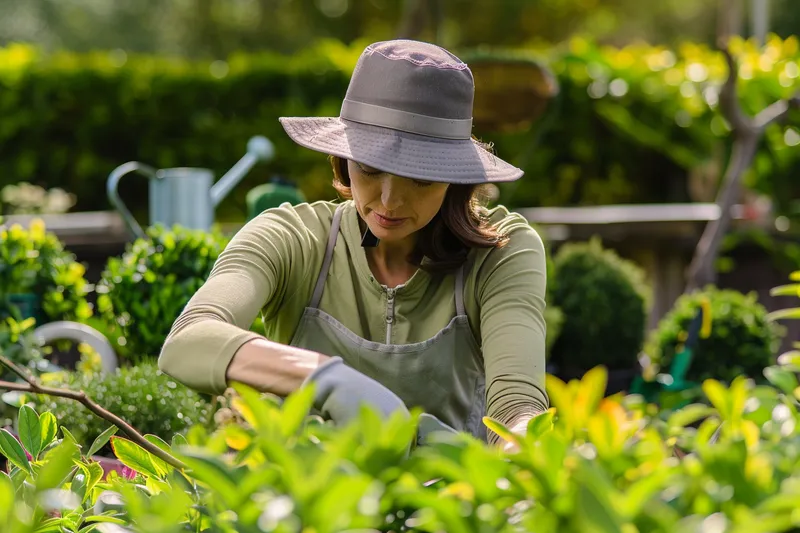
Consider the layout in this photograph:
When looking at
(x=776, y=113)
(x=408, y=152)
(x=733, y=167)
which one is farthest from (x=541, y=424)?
(x=776, y=113)

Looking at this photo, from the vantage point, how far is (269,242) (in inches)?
82.2

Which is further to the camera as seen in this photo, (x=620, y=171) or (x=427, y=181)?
(x=620, y=171)

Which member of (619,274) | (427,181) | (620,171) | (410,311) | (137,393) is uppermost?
(427,181)

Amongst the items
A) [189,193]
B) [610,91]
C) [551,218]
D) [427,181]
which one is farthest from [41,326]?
[610,91]

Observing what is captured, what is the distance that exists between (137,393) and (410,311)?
A: 2.32ft

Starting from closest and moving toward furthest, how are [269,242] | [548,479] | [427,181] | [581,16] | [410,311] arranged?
[548,479] < [427,181] < [269,242] < [410,311] < [581,16]

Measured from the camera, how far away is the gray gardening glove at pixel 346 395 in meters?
1.24

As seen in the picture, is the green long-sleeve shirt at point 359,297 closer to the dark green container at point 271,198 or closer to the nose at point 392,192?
the nose at point 392,192

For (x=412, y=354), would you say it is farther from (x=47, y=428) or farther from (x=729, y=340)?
(x=729, y=340)

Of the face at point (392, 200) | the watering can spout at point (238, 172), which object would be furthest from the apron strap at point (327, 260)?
the watering can spout at point (238, 172)

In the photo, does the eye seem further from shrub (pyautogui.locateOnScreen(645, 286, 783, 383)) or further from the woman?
shrub (pyautogui.locateOnScreen(645, 286, 783, 383))

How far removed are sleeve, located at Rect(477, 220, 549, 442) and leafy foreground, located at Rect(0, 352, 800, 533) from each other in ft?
2.95

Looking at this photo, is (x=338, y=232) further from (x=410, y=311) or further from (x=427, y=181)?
(x=427, y=181)

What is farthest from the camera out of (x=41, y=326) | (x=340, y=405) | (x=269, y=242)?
(x=41, y=326)
